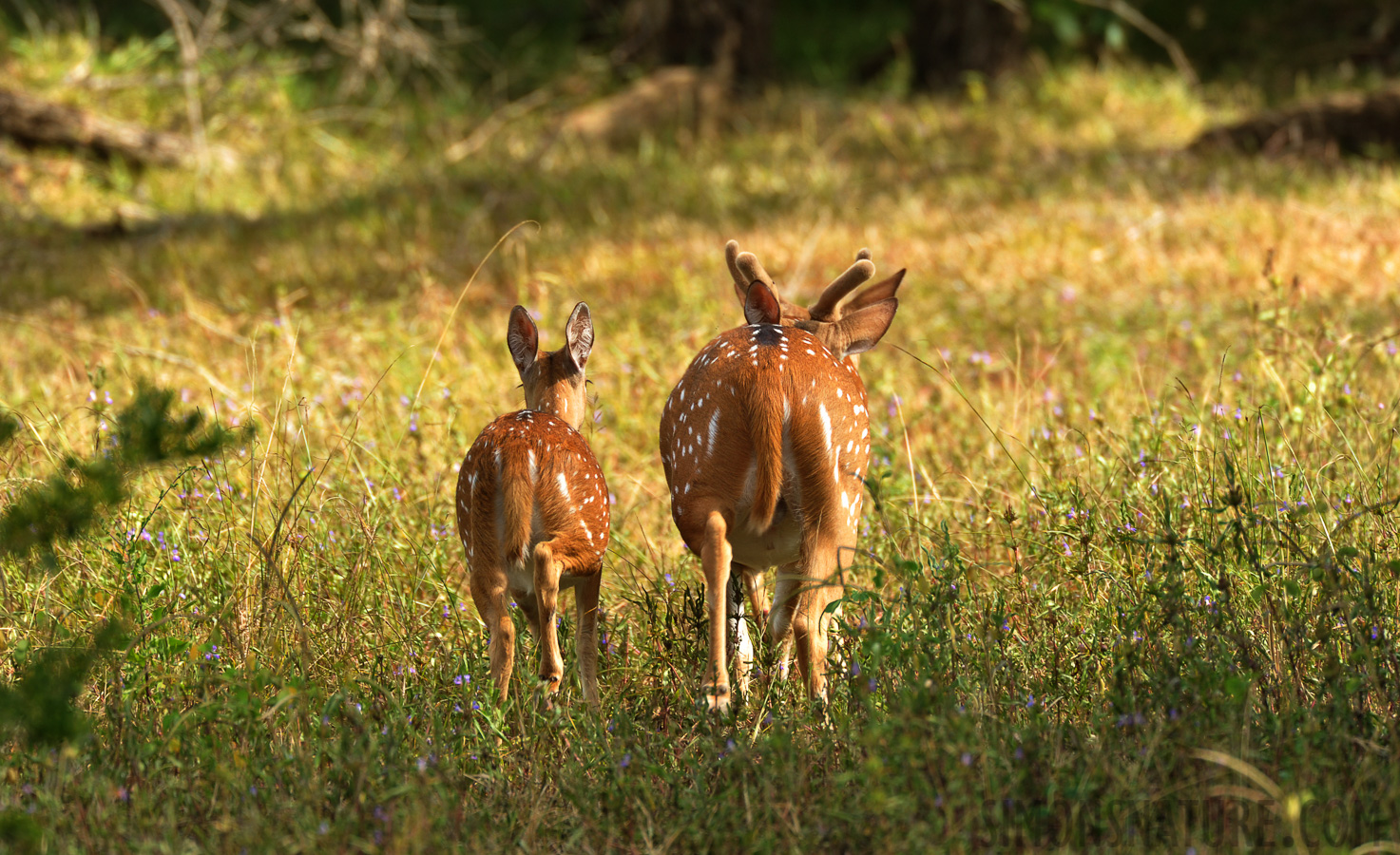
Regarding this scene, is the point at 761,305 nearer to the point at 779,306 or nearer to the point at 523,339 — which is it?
the point at 779,306

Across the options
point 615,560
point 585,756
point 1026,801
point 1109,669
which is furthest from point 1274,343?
point 585,756

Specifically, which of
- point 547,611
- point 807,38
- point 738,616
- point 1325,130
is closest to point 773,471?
point 738,616

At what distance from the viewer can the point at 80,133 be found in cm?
1109

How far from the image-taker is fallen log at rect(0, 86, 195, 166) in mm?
10953

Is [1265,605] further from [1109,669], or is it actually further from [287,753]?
[287,753]

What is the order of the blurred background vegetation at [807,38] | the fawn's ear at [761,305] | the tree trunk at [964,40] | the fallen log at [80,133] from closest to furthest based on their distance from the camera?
the fawn's ear at [761,305] < the fallen log at [80,133] < the blurred background vegetation at [807,38] < the tree trunk at [964,40]

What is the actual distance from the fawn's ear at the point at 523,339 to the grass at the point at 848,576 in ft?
2.04

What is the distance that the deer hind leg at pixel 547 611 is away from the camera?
337 cm

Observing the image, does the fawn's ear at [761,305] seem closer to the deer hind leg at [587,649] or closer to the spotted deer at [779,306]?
the spotted deer at [779,306]

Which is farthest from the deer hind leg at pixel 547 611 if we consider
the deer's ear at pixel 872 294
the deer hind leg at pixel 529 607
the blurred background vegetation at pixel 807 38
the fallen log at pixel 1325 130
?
the fallen log at pixel 1325 130

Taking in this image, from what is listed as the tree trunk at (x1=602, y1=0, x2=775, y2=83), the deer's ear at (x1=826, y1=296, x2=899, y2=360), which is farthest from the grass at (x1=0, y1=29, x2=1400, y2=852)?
the tree trunk at (x1=602, y1=0, x2=775, y2=83)

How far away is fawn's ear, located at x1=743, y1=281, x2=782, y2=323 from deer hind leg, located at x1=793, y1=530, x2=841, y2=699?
0.75 metres

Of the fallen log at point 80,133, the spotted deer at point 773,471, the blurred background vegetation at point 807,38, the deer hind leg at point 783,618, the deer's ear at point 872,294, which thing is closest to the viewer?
the spotted deer at point 773,471

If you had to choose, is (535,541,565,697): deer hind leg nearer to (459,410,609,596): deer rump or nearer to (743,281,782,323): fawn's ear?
(459,410,609,596): deer rump
